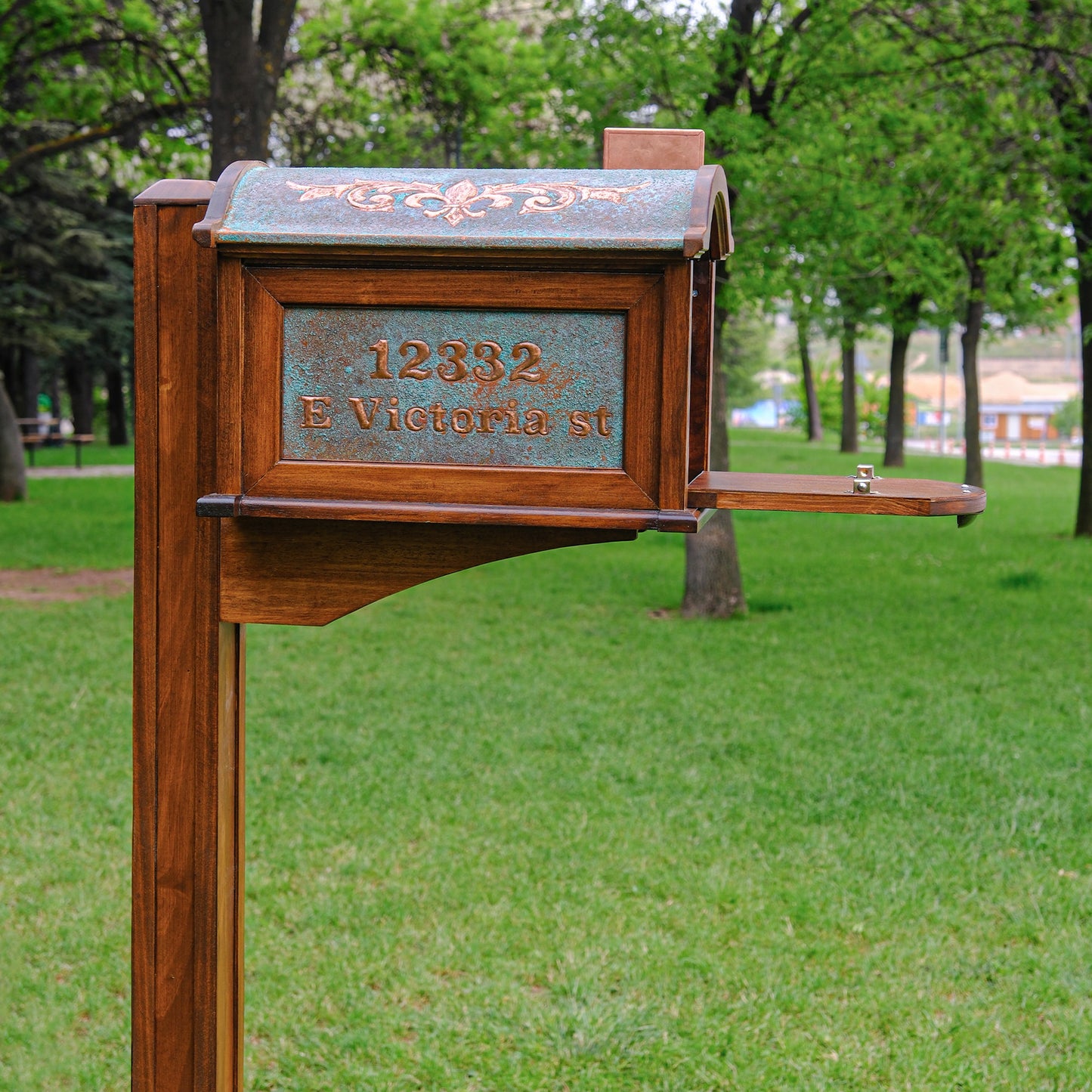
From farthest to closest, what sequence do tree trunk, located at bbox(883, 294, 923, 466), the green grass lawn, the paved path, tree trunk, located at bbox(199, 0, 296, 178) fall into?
tree trunk, located at bbox(883, 294, 923, 466), the paved path, tree trunk, located at bbox(199, 0, 296, 178), the green grass lawn

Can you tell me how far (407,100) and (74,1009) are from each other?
30.0 feet

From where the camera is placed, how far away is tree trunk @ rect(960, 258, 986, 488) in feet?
59.6

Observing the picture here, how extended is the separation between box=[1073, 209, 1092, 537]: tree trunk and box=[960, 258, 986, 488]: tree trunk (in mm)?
3858

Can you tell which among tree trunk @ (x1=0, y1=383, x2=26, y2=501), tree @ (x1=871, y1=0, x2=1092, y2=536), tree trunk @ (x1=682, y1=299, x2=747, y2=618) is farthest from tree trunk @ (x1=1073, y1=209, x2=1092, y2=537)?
tree trunk @ (x1=0, y1=383, x2=26, y2=501)

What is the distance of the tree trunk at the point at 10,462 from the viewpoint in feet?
54.6

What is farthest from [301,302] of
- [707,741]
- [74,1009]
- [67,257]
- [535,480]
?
[67,257]

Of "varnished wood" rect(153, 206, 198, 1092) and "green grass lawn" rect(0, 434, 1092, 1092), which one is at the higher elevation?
"varnished wood" rect(153, 206, 198, 1092)

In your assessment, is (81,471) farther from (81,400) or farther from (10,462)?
(81,400)

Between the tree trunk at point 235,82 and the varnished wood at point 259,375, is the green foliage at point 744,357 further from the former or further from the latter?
the varnished wood at point 259,375

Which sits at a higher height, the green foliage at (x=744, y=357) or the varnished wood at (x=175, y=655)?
the green foliage at (x=744, y=357)

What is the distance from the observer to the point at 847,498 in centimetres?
179

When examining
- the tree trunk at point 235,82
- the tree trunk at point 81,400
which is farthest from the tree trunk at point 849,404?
the tree trunk at point 235,82

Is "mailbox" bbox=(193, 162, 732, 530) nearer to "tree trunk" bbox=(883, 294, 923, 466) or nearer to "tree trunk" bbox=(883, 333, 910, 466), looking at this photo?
"tree trunk" bbox=(883, 294, 923, 466)

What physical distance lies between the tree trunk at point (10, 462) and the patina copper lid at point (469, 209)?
16.2m
